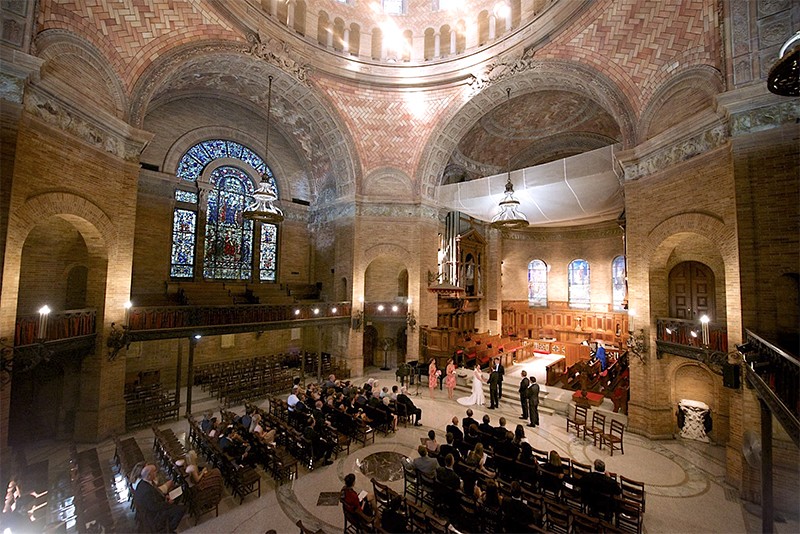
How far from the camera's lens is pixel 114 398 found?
9555 mm

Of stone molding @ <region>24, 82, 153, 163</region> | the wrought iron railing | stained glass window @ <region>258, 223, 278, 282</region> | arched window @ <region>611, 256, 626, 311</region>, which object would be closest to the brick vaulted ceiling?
stone molding @ <region>24, 82, 153, 163</region>

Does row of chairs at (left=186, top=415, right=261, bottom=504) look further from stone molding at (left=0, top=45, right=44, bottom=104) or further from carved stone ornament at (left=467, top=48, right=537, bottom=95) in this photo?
carved stone ornament at (left=467, top=48, right=537, bottom=95)

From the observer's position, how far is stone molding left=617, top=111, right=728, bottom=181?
26.5 ft

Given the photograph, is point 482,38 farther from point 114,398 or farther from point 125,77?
point 114,398

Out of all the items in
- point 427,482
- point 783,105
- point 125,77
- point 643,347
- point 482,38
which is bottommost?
point 427,482

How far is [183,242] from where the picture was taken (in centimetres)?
1513

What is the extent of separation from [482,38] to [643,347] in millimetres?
13759

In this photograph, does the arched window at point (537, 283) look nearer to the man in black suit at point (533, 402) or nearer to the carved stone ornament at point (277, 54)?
the man in black suit at point (533, 402)

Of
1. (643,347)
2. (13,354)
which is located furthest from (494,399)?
(13,354)

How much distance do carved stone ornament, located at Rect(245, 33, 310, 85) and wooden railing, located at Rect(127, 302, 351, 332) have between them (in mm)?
9498

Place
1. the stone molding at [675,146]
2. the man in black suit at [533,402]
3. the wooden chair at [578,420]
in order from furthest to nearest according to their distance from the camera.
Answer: the man in black suit at [533,402]
the wooden chair at [578,420]
the stone molding at [675,146]

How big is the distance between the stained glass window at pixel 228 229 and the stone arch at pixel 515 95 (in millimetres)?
8854

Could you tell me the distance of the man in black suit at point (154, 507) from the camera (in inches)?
214

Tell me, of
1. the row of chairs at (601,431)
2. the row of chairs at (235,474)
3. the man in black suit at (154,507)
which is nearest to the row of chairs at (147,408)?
the row of chairs at (235,474)
